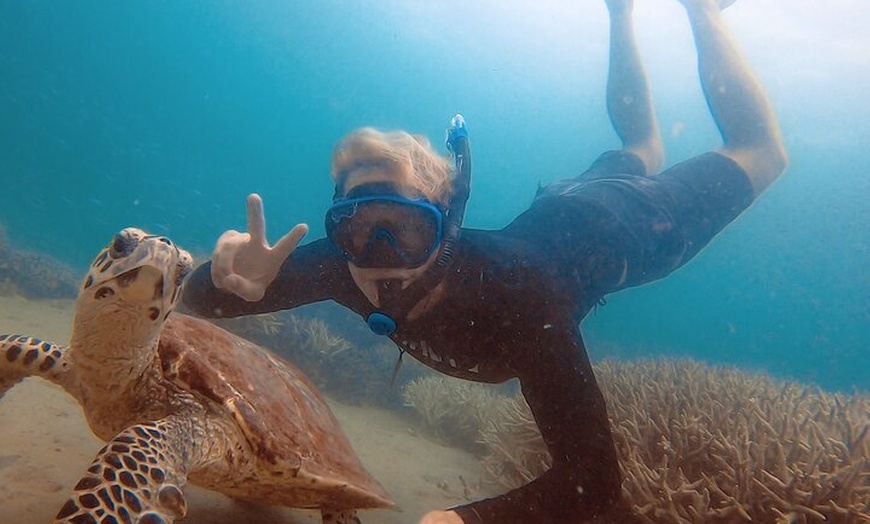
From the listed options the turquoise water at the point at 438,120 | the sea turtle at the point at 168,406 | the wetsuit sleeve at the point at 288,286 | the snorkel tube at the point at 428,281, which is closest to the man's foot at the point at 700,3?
the snorkel tube at the point at 428,281

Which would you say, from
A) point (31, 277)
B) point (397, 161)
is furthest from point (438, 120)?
point (397, 161)

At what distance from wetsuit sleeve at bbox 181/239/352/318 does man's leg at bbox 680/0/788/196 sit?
463 centimetres

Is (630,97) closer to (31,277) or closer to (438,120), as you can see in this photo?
(31,277)

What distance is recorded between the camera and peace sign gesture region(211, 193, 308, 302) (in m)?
2.87

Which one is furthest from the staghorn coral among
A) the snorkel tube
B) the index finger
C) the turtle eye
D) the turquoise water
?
the turquoise water

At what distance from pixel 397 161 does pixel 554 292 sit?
1.21 metres

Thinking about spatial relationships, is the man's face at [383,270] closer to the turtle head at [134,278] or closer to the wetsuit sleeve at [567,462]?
the wetsuit sleeve at [567,462]

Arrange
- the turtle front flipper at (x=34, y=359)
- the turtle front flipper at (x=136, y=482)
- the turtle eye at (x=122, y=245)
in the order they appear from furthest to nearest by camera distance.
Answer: the turtle front flipper at (x=34, y=359)
the turtle eye at (x=122, y=245)
the turtle front flipper at (x=136, y=482)

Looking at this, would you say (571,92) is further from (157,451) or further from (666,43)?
(157,451)

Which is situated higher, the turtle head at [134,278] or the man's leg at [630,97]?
the man's leg at [630,97]

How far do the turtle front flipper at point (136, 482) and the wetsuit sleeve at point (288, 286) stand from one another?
4.79 feet

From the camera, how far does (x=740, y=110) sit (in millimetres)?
5719

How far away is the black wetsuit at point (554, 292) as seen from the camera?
91.8 inches

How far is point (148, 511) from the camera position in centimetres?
159
